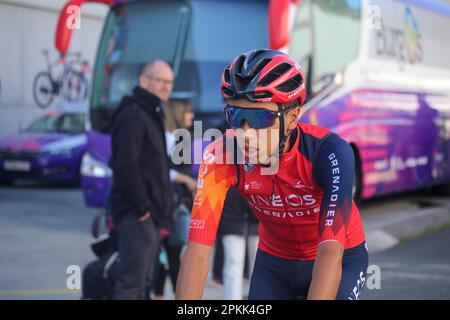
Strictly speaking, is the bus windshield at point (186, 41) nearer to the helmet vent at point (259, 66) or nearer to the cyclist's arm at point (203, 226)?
the cyclist's arm at point (203, 226)

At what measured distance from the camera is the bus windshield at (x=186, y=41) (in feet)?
37.4

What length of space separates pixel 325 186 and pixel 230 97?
20.1 inches

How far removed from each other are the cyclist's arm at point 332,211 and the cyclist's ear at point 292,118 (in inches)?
7.1

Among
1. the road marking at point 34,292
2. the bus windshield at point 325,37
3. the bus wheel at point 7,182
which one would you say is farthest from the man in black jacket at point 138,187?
the bus wheel at point 7,182

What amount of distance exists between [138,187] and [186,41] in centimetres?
568

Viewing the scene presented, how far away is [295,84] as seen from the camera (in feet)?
11.1

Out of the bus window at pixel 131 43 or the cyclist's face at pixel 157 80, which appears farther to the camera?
the bus window at pixel 131 43

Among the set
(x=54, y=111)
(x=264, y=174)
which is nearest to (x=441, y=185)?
(x=54, y=111)

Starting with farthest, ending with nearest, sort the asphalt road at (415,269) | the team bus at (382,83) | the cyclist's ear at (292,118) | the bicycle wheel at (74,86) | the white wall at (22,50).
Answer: the bicycle wheel at (74,86)
the white wall at (22,50)
the team bus at (382,83)
the asphalt road at (415,269)
the cyclist's ear at (292,118)

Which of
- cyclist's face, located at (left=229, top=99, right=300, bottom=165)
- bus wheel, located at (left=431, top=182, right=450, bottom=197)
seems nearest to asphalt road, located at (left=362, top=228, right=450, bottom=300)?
cyclist's face, located at (left=229, top=99, right=300, bottom=165)

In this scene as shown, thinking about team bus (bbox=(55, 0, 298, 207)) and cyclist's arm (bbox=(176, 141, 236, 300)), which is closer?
cyclist's arm (bbox=(176, 141, 236, 300))

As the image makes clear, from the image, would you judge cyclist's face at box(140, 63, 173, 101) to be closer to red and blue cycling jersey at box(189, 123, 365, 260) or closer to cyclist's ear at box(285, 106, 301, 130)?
red and blue cycling jersey at box(189, 123, 365, 260)

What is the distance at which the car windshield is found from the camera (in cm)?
1880
